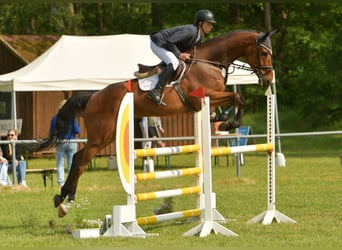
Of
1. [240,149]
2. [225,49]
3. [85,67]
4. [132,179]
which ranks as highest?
[85,67]

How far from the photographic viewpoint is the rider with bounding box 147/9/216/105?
10.4 m

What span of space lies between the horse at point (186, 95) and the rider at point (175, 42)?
127 mm

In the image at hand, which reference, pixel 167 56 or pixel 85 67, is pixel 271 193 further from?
pixel 85 67

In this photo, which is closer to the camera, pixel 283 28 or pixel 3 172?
pixel 3 172

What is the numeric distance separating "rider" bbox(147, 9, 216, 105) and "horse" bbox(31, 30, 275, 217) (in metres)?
0.13

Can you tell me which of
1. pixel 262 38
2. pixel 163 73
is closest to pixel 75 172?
pixel 163 73

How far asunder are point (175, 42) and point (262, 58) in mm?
1071

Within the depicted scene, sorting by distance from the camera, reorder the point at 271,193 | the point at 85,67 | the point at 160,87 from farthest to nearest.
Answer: the point at 85,67
the point at 160,87
the point at 271,193

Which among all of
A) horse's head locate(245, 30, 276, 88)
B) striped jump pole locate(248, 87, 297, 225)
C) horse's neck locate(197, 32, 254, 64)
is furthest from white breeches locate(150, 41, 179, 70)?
striped jump pole locate(248, 87, 297, 225)

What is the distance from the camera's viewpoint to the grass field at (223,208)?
8.60 m

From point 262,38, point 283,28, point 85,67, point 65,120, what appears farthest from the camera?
point 283,28

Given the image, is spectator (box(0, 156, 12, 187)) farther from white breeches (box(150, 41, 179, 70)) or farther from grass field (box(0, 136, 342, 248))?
white breeches (box(150, 41, 179, 70))

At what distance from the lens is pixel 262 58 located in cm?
1084

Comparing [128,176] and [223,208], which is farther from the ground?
[128,176]
